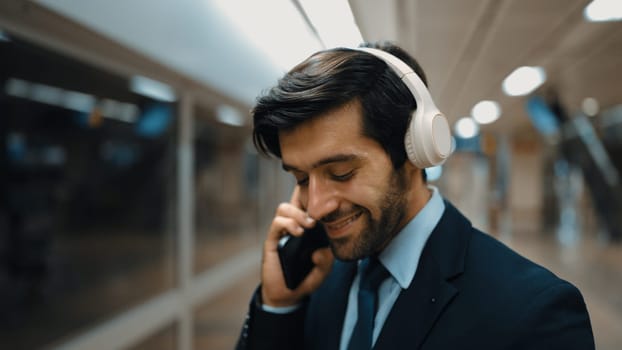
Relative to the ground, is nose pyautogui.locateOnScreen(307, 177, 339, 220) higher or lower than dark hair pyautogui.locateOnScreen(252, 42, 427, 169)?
lower

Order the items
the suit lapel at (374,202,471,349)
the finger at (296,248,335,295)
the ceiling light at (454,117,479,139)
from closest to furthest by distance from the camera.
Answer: the suit lapel at (374,202,471,349)
the finger at (296,248,335,295)
the ceiling light at (454,117,479,139)

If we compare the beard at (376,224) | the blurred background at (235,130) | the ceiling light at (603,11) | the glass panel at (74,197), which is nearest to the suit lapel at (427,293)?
the beard at (376,224)

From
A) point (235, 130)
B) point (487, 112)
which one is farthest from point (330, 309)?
point (235, 130)

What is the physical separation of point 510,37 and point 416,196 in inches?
50.3

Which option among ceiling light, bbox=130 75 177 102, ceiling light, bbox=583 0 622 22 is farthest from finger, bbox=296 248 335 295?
ceiling light, bbox=130 75 177 102

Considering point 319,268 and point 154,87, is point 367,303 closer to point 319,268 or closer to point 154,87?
point 319,268

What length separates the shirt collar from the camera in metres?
1.11

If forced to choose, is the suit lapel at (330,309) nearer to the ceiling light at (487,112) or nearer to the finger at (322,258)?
the finger at (322,258)

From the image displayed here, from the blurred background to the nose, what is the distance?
0.44m

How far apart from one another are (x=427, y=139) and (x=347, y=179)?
0.22 metres

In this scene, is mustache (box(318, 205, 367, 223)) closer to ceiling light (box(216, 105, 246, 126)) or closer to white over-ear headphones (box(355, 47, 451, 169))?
white over-ear headphones (box(355, 47, 451, 169))

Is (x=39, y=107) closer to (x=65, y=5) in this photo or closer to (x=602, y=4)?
(x=65, y=5)

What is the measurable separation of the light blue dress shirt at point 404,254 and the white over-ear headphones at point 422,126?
0.15 m

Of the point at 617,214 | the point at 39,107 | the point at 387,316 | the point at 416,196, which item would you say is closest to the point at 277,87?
the point at 416,196
